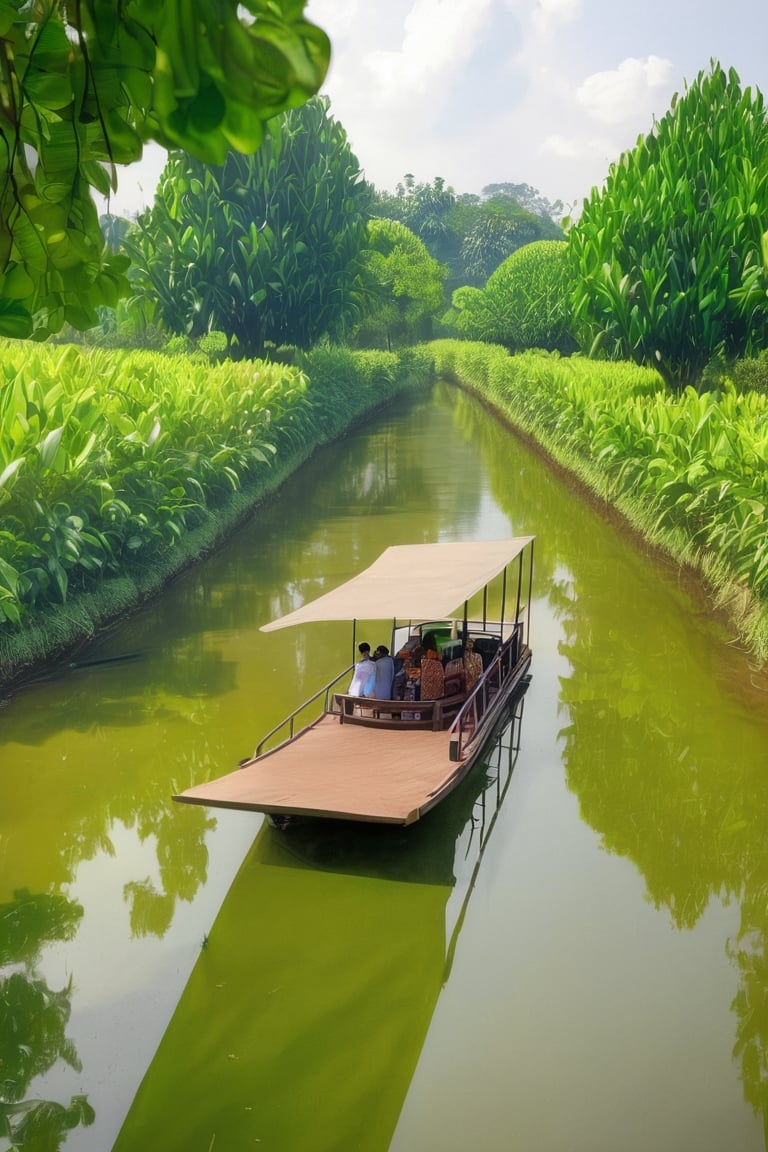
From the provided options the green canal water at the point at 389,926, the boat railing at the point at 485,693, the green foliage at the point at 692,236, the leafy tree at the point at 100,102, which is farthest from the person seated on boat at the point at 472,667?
the green foliage at the point at 692,236

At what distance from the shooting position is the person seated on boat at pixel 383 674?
9789mm

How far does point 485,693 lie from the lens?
959 centimetres

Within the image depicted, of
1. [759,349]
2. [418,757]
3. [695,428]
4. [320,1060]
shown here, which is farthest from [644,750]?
[759,349]

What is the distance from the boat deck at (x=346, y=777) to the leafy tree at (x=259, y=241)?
24370 mm

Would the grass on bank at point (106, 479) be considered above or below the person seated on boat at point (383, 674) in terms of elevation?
above

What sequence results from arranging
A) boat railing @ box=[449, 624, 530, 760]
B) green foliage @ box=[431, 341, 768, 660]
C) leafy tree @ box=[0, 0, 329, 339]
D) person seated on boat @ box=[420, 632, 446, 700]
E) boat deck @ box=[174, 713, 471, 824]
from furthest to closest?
1. green foliage @ box=[431, 341, 768, 660]
2. person seated on boat @ box=[420, 632, 446, 700]
3. boat railing @ box=[449, 624, 530, 760]
4. boat deck @ box=[174, 713, 471, 824]
5. leafy tree @ box=[0, 0, 329, 339]

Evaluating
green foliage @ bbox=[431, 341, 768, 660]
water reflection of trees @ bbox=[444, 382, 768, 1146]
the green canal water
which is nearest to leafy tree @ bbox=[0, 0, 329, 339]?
the green canal water

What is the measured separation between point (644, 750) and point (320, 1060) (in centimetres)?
536

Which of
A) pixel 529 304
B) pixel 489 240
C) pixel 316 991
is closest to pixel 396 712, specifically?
pixel 316 991

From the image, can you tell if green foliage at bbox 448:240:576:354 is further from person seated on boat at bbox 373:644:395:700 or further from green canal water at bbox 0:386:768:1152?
person seated on boat at bbox 373:644:395:700

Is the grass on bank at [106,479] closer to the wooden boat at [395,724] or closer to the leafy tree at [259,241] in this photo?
the wooden boat at [395,724]

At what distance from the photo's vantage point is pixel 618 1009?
6.19 metres

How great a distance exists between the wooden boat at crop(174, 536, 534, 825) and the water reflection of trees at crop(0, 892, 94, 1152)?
1256mm

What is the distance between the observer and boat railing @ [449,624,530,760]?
8453mm
